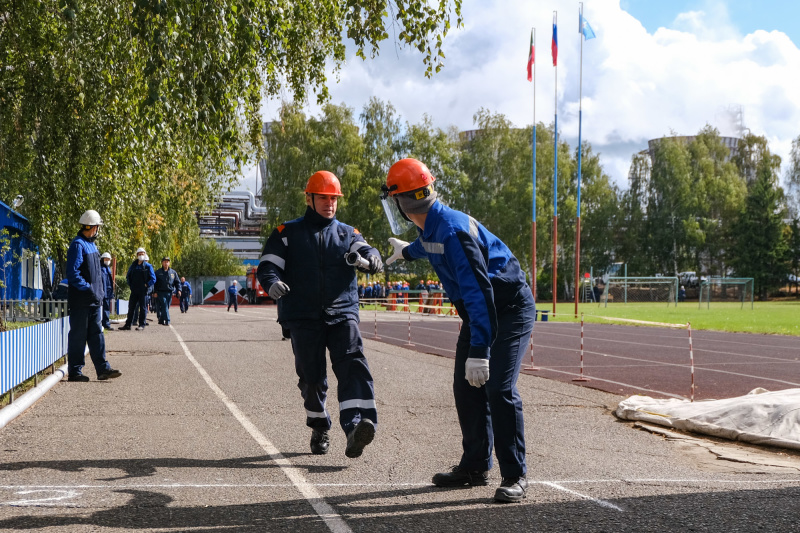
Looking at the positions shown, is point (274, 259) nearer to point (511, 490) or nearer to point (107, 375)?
point (511, 490)

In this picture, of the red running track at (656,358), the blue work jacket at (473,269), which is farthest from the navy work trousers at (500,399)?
the red running track at (656,358)

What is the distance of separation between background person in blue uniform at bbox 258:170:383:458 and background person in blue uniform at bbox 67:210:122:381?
5.19 meters

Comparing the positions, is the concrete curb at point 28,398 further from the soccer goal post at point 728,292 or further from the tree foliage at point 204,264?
the tree foliage at point 204,264

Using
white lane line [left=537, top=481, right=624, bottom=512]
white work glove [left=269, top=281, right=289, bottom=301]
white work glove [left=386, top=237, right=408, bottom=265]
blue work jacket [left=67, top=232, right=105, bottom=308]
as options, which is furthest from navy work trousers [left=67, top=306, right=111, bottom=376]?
white lane line [left=537, top=481, right=624, bottom=512]

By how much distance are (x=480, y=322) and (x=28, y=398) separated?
577 cm

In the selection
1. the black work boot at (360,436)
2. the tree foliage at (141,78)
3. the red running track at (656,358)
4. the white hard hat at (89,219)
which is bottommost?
the red running track at (656,358)

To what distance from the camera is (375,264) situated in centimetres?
612

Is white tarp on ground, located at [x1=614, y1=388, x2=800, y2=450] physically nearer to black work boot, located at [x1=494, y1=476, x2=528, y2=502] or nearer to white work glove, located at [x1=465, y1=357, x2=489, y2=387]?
black work boot, located at [x1=494, y1=476, x2=528, y2=502]

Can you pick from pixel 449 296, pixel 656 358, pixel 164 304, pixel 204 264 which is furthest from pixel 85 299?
pixel 204 264

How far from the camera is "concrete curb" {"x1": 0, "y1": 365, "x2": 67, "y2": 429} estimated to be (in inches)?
299

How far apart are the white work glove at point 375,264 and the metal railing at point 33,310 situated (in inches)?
355

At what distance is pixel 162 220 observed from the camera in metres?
28.2

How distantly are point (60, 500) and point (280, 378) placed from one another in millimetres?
6564

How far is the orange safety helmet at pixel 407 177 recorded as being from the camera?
5.11 metres
